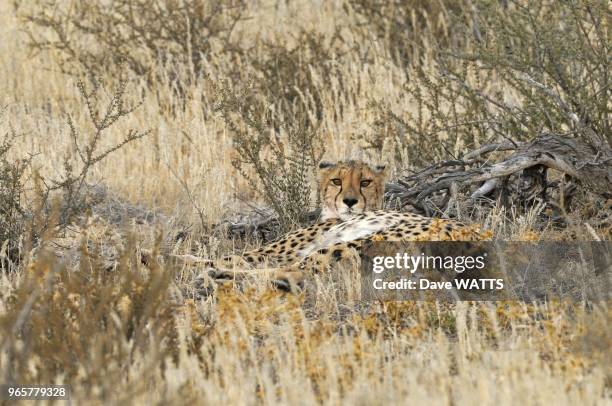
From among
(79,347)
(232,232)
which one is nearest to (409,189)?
(232,232)

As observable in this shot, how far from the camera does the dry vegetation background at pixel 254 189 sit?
374 centimetres

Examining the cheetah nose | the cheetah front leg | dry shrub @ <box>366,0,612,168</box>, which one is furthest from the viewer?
dry shrub @ <box>366,0,612,168</box>

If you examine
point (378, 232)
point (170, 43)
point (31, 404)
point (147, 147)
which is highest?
point (170, 43)

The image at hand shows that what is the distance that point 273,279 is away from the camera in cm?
525

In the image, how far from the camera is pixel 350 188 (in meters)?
5.98

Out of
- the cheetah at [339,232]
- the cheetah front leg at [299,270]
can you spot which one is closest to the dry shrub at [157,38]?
the cheetah at [339,232]

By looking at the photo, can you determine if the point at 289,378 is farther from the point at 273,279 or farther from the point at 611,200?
the point at 611,200

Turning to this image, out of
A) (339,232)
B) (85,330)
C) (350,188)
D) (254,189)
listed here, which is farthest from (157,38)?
(85,330)

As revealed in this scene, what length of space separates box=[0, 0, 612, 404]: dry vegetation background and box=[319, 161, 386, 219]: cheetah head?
600mm

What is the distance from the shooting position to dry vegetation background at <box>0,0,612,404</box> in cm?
374

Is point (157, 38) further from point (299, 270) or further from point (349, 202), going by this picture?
point (299, 270)

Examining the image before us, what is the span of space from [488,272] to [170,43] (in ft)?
18.9

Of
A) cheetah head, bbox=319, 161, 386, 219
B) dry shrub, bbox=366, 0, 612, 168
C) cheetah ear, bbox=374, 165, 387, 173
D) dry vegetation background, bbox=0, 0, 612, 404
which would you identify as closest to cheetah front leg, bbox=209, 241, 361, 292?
dry vegetation background, bbox=0, 0, 612, 404

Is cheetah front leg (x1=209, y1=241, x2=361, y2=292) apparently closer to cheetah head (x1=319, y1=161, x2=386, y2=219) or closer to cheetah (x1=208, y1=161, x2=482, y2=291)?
cheetah (x1=208, y1=161, x2=482, y2=291)
